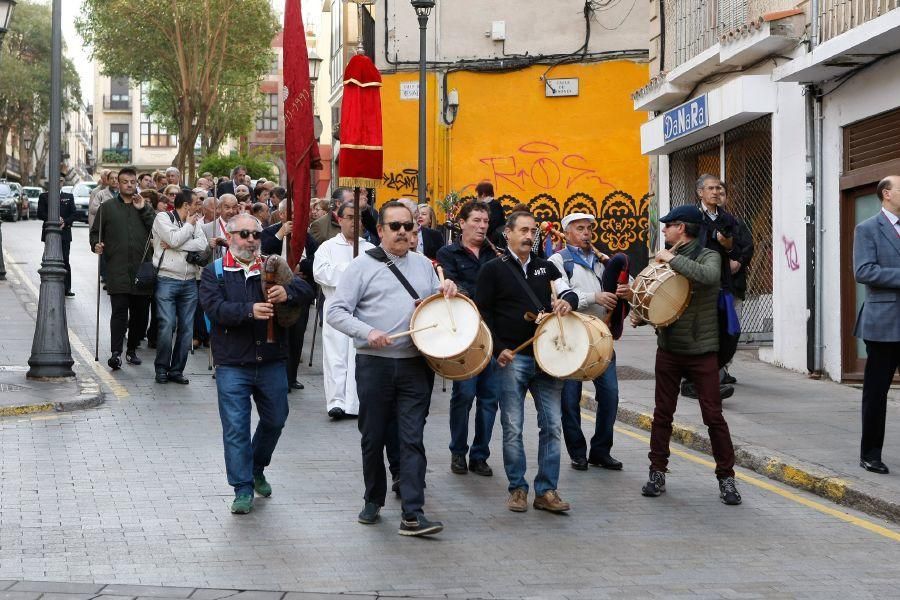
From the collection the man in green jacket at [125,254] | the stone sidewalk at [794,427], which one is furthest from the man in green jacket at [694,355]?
the man in green jacket at [125,254]

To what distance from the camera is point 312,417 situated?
39.6 ft

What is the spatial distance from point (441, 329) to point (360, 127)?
4.52 meters

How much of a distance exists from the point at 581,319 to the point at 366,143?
4118 millimetres

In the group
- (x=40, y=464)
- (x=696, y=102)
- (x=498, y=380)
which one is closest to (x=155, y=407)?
(x=40, y=464)

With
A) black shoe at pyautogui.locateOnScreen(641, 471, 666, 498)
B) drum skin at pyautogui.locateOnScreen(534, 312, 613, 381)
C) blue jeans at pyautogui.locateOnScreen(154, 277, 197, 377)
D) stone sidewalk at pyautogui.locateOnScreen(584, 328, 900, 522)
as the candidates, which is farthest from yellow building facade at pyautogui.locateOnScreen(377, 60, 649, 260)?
drum skin at pyautogui.locateOnScreen(534, 312, 613, 381)

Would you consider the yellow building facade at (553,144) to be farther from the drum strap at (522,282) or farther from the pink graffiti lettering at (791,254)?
the drum strap at (522,282)

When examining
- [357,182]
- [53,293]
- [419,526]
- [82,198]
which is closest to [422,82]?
[53,293]

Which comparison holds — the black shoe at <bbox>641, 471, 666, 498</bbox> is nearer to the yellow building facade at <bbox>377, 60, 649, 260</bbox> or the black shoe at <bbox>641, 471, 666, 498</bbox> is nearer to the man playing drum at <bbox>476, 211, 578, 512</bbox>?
the man playing drum at <bbox>476, 211, 578, 512</bbox>

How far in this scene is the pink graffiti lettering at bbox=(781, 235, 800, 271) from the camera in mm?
15789

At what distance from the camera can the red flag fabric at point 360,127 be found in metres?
11.7

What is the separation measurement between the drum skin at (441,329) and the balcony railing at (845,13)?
747cm

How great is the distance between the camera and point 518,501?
8.29 m

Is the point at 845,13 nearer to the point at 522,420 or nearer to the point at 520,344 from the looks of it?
the point at 520,344

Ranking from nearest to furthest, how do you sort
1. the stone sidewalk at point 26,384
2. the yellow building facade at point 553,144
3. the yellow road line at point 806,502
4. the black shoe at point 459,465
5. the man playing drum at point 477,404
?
the yellow road line at point 806,502 < the man playing drum at point 477,404 < the black shoe at point 459,465 < the stone sidewalk at point 26,384 < the yellow building facade at point 553,144
